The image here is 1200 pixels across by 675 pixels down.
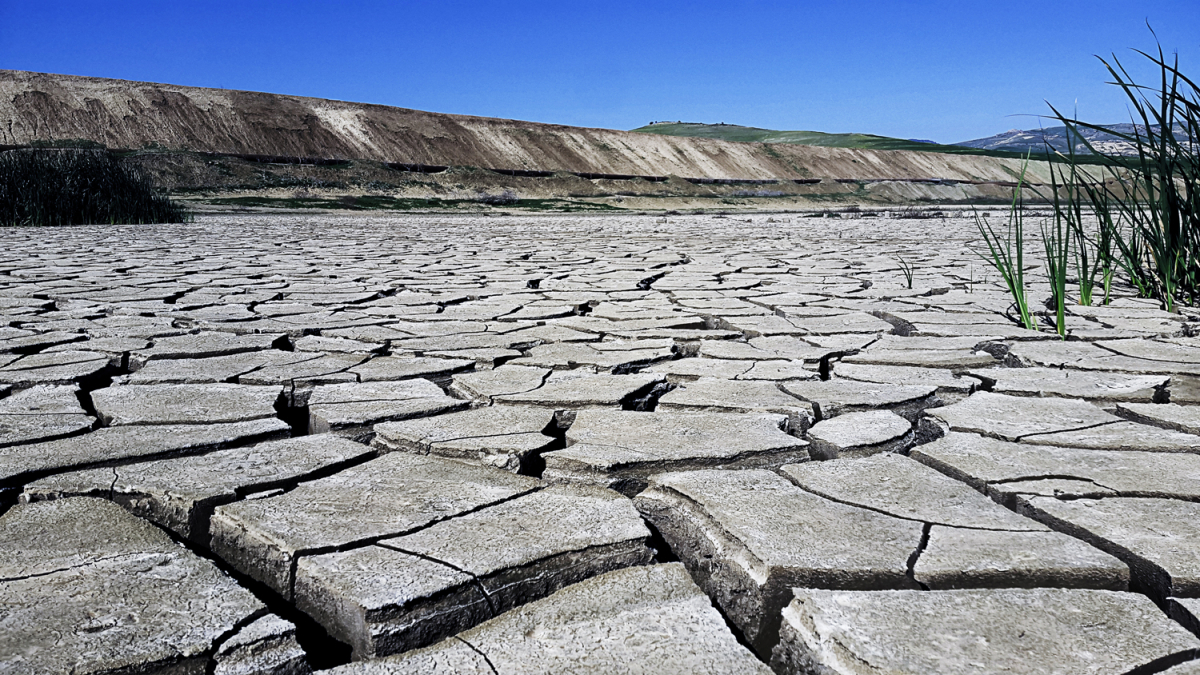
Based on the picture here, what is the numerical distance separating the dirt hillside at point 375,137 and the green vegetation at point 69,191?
17.4 m

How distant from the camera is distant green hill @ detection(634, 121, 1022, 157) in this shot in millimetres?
45509

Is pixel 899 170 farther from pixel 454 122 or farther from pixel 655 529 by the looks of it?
pixel 655 529

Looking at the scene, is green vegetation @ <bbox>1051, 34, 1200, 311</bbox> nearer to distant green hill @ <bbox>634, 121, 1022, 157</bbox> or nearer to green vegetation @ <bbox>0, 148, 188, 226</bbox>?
green vegetation @ <bbox>0, 148, 188, 226</bbox>

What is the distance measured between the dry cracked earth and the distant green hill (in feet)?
139

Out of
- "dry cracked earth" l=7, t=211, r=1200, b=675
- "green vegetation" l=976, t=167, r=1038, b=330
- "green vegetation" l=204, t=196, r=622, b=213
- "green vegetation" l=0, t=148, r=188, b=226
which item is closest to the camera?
"dry cracked earth" l=7, t=211, r=1200, b=675

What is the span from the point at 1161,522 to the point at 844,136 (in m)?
57.5

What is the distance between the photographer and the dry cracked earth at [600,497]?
0.92m

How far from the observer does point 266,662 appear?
2.87ft

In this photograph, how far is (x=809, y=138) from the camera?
55.5m

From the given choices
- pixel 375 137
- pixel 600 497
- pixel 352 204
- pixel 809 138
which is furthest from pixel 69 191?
pixel 809 138

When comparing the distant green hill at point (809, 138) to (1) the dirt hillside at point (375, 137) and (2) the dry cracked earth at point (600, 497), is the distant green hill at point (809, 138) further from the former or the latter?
(2) the dry cracked earth at point (600, 497)

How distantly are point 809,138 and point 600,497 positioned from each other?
57.2m

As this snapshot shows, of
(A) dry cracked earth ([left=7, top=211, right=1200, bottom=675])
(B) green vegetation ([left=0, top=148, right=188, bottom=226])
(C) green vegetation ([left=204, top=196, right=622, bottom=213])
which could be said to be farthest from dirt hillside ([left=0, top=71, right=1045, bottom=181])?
(A) dry cracked earth ([left=7, top=211, right=1200, bottom=675])

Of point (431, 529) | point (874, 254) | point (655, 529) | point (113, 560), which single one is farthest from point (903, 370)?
point (874, 254)
